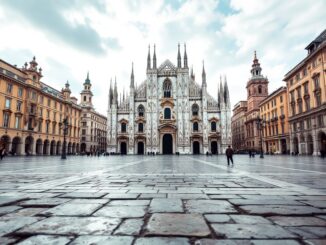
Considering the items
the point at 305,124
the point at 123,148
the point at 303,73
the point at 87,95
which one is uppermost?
the point at 87,95

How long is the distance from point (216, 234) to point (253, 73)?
212 feet

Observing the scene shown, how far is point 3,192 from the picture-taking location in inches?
184

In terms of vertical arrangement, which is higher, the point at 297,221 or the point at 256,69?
the point at 256,69

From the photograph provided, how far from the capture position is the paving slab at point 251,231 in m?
2.23

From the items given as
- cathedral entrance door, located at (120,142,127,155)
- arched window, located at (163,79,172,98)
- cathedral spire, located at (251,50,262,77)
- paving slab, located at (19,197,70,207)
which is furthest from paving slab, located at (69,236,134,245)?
cathedral spire, located at (251,50,262,77)

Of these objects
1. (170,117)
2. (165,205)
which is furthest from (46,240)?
(170,117)

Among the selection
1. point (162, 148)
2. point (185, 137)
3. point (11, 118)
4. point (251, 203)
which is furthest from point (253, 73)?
point (251, 203)

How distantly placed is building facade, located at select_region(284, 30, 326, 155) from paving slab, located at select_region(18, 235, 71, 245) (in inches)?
1127

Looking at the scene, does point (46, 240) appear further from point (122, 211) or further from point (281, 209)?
point (281, 209)

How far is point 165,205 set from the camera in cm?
353

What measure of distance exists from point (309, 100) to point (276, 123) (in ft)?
44.7

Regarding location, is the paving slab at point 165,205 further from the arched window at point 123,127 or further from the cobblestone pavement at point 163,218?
the arched window at point 123,127

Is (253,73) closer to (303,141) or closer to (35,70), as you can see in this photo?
(303,141)

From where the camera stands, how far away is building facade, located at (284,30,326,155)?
27219mm
